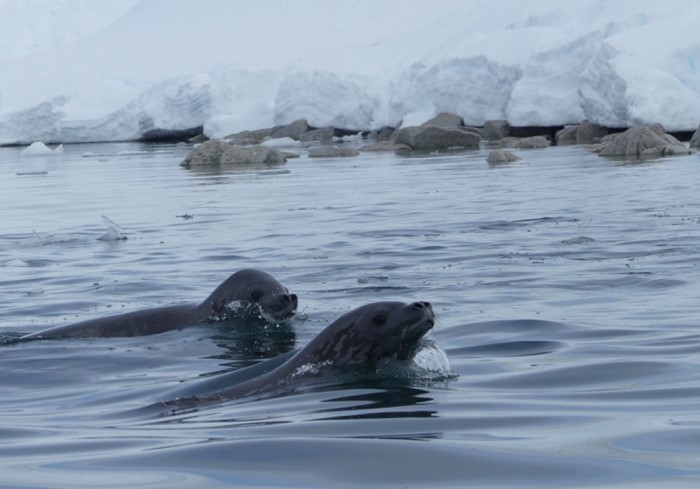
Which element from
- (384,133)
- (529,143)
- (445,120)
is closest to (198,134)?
(384,133)

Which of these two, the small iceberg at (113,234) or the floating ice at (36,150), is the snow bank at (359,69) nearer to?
the floating ice at (36,150)

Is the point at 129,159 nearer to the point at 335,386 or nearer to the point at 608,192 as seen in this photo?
the point at 608,192

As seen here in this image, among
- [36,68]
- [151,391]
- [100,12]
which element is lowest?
[151,391]

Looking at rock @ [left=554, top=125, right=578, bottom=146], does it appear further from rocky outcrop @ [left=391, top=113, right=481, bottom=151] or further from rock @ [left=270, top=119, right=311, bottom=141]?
rock @ [left=270, top=119, right=311, bottom=141]

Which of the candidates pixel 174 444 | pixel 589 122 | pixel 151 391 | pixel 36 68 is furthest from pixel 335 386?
pixel 36 68

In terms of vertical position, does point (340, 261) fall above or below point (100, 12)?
below

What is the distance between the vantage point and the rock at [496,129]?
33.5m

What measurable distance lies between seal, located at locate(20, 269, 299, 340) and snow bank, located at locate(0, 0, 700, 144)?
2160 cm

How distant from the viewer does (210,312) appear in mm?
7465

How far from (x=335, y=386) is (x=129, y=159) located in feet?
93.2

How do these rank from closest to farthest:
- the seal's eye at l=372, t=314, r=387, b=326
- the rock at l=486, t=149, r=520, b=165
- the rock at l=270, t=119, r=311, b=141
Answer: the seal's eye at l=372, t=314, r=387, b=326
the rock at l=486, t=149, r=520, b=165
the rock at l=270, t=119, r=311, b=141

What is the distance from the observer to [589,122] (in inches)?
1238

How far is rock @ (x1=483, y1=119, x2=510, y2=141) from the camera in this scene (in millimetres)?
33469

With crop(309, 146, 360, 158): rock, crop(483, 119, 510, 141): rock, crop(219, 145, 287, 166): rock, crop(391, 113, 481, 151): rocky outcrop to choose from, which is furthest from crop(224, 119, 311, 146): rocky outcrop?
crop(219, 145, 287, 166): rock
